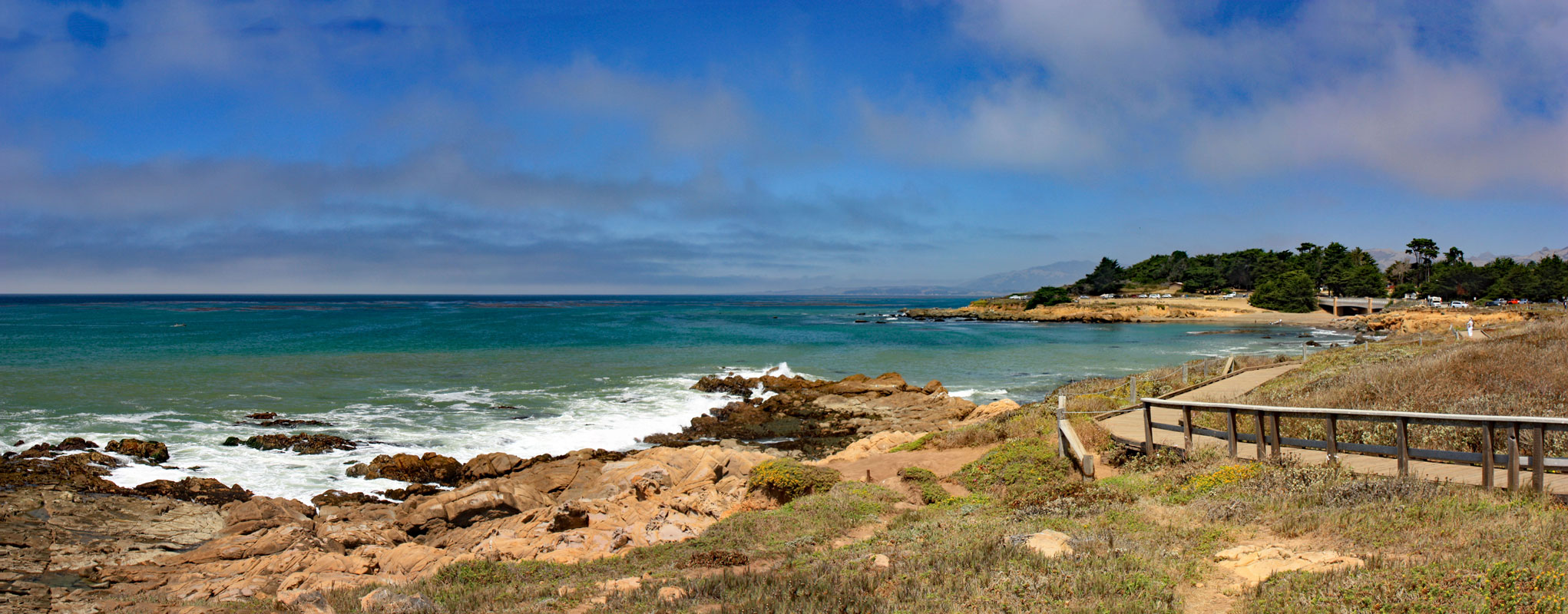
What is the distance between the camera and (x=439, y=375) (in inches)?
1396

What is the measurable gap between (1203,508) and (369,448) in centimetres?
2004

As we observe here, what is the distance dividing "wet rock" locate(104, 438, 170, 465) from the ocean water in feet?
1.50

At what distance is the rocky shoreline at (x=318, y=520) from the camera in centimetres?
1025

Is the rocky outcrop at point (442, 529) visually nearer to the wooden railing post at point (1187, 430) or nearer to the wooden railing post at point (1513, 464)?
the wooden railing post at point (1187, 430)

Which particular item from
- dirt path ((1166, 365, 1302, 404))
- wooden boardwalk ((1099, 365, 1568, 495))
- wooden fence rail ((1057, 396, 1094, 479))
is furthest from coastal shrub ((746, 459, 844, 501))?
dirt path ((1166, 365, 1302, 404))

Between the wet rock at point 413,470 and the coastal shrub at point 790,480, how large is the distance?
832 centimetres

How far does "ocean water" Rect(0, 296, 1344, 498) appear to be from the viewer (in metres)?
21.2

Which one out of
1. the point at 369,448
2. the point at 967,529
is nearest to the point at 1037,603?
the point at 967,529

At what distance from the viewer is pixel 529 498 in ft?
47.2

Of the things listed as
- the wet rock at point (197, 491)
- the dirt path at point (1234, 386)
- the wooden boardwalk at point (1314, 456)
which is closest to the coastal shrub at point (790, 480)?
the wooden boardwalk at point (1314, 456)

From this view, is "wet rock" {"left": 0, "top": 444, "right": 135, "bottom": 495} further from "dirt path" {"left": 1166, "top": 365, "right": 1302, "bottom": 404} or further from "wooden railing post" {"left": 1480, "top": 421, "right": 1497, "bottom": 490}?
"dirt path" {"left": 1166, "top": 365, "right": 1302, "bottom": 404}

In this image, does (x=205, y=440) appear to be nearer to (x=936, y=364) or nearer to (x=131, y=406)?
(x=131, y=406)

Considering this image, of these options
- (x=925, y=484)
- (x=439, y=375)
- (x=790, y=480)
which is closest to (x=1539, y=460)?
(x=925, y=484)

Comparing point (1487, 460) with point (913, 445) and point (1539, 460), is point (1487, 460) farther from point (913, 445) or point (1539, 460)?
point (913, 445)
